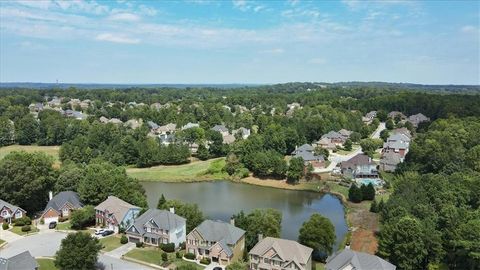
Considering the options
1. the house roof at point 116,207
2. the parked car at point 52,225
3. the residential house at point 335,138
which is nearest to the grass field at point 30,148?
the parked car at point 52,225

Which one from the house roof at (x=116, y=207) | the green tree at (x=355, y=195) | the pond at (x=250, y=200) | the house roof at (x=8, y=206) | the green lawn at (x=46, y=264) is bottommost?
the pond at (x=250, y=200)

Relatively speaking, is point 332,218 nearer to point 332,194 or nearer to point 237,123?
point 332,194

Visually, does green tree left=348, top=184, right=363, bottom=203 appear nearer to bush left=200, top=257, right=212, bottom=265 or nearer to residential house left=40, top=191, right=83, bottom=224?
bush left=200, top=257, right=212, bottom=265

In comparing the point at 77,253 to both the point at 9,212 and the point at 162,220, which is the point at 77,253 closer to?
the point at 162,220

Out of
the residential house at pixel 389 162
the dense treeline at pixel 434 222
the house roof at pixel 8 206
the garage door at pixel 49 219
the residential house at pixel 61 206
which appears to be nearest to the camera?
the dense treeline at pixel 434 222

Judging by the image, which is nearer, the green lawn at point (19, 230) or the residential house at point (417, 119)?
the green lawn at point (19, 230)

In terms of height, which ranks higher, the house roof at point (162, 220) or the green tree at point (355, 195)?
the house roof at point (162, 220)

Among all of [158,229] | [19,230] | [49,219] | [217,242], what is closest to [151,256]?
[158,229]

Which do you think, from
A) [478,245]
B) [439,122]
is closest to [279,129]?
[439,122]

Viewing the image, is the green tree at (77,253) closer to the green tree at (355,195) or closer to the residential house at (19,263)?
the residential house at (19,263)
